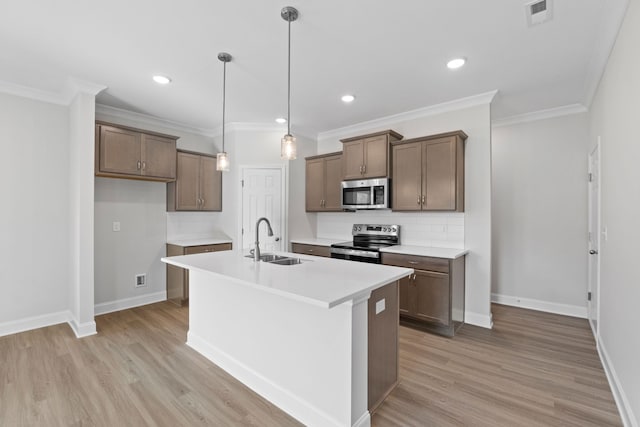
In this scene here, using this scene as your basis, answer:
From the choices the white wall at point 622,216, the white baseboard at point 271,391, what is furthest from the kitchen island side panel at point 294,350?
the white wall at point 622,216

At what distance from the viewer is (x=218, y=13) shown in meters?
2.08

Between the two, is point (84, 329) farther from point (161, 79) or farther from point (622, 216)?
point (622, 216)

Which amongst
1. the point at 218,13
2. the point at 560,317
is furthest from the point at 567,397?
the point at 218,13

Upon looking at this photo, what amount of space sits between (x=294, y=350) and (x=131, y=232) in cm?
326

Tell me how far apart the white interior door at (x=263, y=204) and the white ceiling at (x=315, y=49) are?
118 centimetres

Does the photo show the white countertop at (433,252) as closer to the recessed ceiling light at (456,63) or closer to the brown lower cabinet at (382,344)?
the brown lower cabinet at (382,344)

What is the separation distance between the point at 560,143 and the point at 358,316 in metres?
3.86

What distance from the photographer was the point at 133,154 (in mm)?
3770

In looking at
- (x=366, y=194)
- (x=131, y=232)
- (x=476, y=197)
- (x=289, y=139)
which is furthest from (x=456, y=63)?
(x=131, y=232)

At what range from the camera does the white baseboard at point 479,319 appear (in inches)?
136

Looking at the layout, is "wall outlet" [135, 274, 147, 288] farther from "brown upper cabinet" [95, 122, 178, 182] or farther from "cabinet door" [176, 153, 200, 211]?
"brown upper cabinet" [95, 122, 178, 182]

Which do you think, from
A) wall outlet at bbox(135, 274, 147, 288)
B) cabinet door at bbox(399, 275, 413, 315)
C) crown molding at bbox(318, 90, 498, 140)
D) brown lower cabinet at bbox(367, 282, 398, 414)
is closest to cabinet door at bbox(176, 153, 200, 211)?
wall outlet at bbox(135, 274, 147, 288)

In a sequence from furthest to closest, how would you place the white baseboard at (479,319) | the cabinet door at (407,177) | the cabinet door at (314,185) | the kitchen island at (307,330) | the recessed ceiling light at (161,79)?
the cabinet door at (314,185) < the cabinet door at (407,177) < the white baseboard at (479,319) < the recessed ceiling light at (161,79) < the kitchen island at (307,330)

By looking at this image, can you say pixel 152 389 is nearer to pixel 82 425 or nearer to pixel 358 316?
pixel 82 425
